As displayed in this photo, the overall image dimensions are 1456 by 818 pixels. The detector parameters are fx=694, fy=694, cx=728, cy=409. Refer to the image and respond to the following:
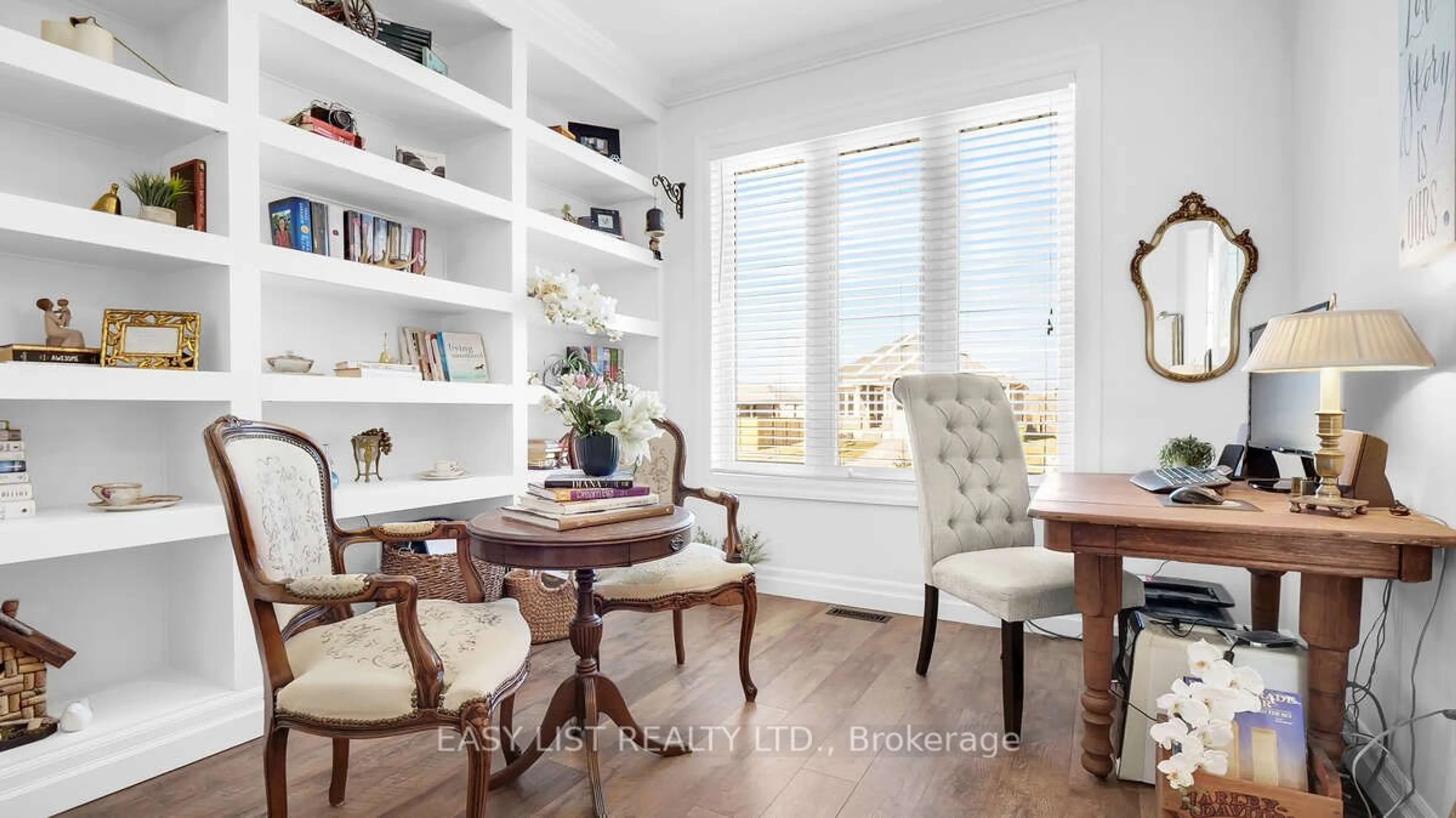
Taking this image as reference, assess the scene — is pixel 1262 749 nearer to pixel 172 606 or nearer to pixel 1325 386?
pixel 1325 386

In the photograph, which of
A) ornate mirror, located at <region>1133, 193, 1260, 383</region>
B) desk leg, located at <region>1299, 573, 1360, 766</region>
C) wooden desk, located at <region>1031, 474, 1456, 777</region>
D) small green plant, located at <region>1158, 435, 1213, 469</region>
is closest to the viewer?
wooden desk, located at <region>1031, 474, 1456, 777</region>

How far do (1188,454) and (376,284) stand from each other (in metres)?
3.19

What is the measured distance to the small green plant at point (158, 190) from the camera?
6.84 feet

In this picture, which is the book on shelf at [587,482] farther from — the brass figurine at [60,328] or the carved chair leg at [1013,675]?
the brass figurine at [60,328]

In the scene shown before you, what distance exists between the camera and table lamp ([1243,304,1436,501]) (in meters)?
1.56

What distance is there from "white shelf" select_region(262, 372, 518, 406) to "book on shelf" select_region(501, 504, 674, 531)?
36.0 inches

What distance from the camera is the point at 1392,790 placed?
1705mm

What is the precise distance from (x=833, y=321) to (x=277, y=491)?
2.74 m

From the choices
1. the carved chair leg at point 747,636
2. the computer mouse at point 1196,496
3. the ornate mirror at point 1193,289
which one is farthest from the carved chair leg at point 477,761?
the ornate mirror at point 1193,289

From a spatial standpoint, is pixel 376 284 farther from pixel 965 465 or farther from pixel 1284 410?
pixel 1284 410

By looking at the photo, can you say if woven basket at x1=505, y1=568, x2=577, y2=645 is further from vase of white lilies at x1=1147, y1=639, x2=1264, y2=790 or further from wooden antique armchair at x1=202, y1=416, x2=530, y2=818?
vase of white lilies at x1=1147, y1=639, x2=1264, y2=790

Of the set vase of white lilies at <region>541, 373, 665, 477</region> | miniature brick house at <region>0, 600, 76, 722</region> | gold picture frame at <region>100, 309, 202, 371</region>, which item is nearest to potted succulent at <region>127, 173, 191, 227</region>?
gold picture frame at <region>100, 309, 202, 371</region>

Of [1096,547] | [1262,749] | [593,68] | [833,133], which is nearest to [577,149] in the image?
[593,68]

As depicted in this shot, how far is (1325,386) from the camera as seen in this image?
5.77 ft
